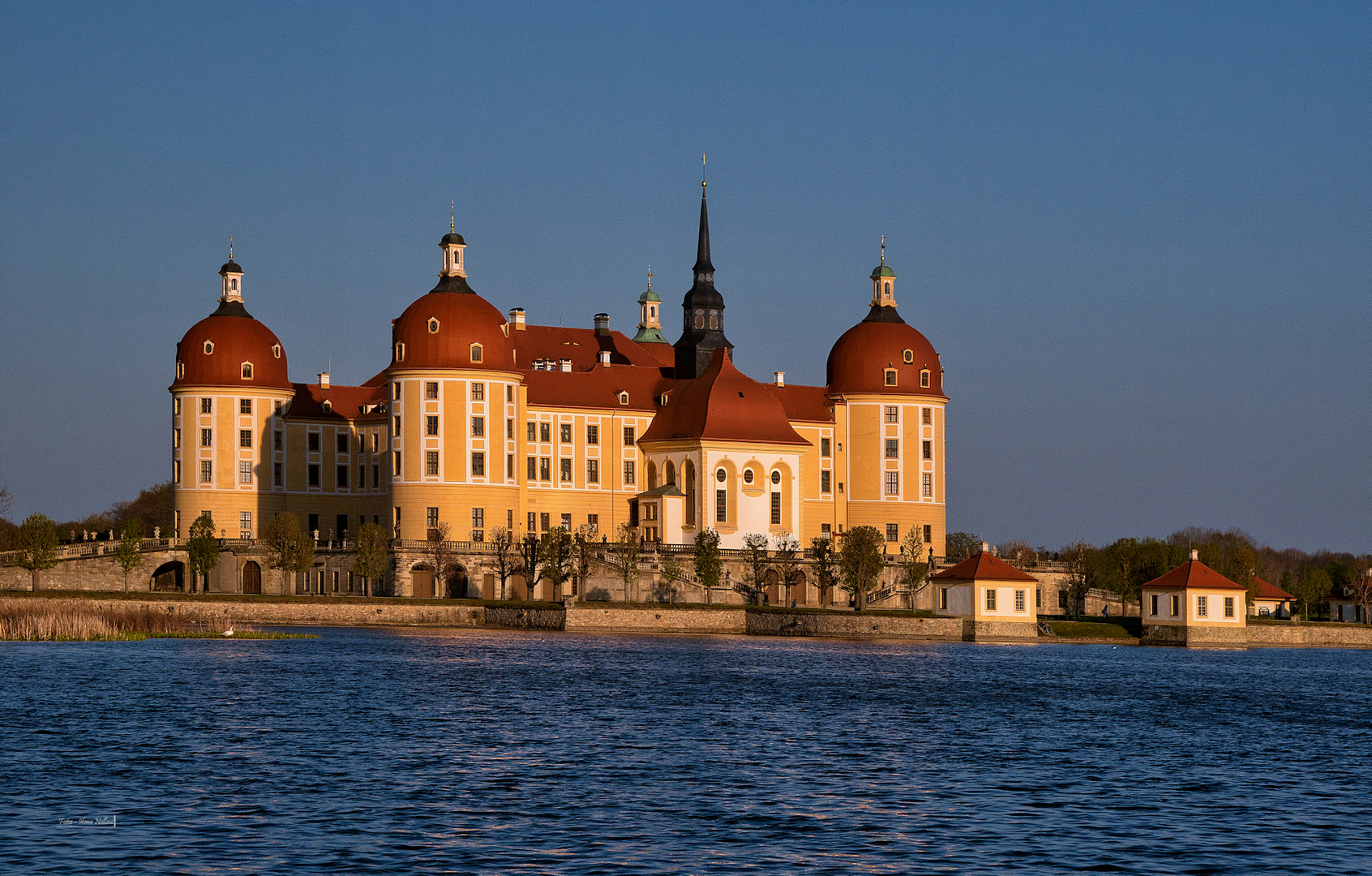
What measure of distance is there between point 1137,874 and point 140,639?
57295mm

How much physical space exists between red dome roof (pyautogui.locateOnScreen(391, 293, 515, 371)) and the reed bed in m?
25.0

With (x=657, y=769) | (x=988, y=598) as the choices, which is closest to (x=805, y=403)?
(x=988, y=598)

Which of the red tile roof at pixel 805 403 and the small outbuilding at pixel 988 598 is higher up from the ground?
the red tile roof at pixel 805 403

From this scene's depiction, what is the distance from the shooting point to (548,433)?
386 feet

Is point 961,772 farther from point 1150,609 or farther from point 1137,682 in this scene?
point 1150,609

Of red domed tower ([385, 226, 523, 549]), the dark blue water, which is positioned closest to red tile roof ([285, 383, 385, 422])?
red domed tower ([385, 226, 523, 549])

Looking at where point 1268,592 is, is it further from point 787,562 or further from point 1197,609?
point 787,562

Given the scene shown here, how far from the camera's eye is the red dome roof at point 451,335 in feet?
360

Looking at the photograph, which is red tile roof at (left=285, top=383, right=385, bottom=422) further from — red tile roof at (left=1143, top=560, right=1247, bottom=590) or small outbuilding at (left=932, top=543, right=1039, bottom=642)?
red tile roof at (left=1143, top=560, right=1247, bottom=590)

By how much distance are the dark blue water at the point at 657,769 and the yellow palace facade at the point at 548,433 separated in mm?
41681

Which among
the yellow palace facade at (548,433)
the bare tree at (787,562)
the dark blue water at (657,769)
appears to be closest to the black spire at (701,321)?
the yellow palace facade at (548,433)

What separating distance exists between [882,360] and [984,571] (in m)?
32.5

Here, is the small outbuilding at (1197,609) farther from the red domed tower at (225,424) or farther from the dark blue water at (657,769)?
the red domed tower at (225,424)

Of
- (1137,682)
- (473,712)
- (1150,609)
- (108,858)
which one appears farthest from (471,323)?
(108,858)
